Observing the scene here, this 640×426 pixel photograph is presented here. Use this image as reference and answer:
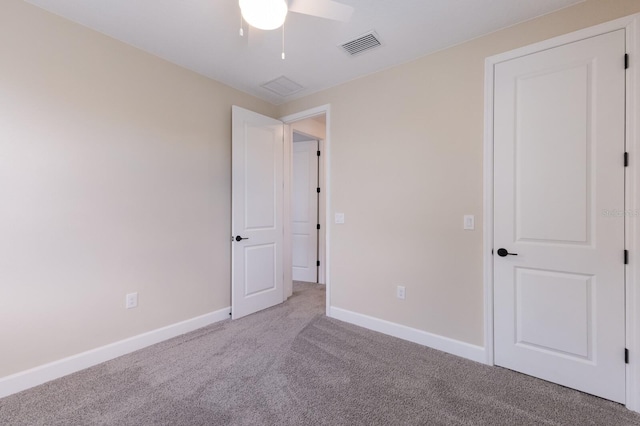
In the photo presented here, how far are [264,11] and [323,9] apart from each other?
686 millimetres

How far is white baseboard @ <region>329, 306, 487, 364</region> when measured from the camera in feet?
7.33

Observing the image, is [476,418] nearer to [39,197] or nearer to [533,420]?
[533,420]

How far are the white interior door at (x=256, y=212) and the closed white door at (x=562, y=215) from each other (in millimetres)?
2380

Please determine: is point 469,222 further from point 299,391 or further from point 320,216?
point 320,216

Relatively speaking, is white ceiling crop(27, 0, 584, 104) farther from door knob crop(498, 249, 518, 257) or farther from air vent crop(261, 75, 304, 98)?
door knob crop(498, 249, 518, 257)

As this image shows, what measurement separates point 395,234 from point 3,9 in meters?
3.31

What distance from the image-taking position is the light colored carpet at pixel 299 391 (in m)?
1.59

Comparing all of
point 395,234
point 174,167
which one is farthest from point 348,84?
point 174,167

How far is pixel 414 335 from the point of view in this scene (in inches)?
99.9

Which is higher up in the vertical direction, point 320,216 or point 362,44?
point 362,44

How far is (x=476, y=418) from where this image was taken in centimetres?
159

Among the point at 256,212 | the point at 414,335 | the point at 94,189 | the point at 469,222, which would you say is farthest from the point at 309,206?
the point at 94,189

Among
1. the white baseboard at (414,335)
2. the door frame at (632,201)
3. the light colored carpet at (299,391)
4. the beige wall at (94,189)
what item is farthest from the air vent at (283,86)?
the light colored carpet at (299,391)

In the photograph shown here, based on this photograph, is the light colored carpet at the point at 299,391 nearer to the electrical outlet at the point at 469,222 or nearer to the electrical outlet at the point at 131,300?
the electrical outlet at the point at 131,300
